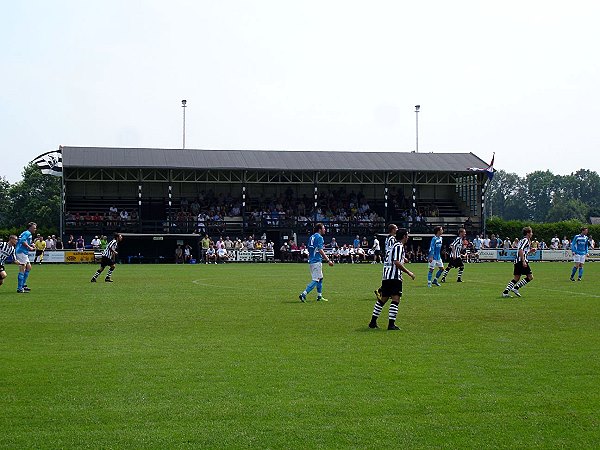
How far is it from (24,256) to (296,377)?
1734 centimetres

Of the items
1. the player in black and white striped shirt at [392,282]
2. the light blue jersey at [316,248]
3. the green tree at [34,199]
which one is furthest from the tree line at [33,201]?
the player in black and white striped shirt at [392,282]

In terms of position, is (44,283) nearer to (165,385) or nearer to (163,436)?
(165,385)

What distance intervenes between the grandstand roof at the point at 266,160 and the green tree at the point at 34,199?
36.7m

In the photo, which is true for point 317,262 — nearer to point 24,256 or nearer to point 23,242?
point 24,256

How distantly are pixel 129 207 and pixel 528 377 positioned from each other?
176 ft

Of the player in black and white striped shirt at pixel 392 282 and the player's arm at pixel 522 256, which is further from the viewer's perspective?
the player's arm at pixel 522 256

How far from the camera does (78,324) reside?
16156mm

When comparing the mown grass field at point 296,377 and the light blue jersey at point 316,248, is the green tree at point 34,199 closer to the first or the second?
the light blue jersey at point 316,248

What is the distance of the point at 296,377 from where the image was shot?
10492 mm

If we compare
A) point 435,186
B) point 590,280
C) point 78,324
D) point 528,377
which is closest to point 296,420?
point 528,377

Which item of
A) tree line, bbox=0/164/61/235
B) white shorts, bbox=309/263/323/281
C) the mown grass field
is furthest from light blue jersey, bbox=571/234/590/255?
tree line, bbox=0/164/61/235

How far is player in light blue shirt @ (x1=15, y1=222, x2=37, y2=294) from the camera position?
2525 cm

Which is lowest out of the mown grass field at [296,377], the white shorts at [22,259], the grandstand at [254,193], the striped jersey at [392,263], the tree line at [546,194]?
the mown grass field at [296,377]

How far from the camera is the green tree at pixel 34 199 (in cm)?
9669
